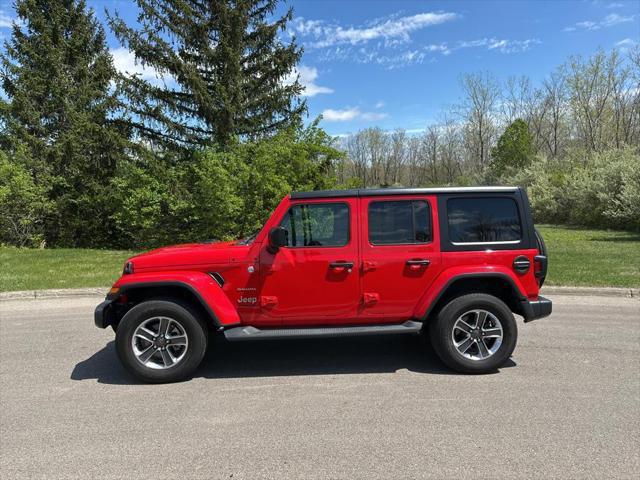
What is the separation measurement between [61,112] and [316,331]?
66.0 feet

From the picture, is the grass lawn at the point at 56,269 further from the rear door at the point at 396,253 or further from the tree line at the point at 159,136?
the rear door at the point at 396,253

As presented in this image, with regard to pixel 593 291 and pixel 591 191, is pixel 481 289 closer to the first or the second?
pixel 593 291

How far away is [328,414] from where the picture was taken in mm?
3699

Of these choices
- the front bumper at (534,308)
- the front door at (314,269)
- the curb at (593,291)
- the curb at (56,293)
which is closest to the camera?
the front door at (314,269)

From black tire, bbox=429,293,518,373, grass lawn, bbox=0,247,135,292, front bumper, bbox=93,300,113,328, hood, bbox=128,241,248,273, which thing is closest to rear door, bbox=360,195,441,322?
black tire, bbox=429,293,518,373

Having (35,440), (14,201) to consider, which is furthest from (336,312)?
(14,201)

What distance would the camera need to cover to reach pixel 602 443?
10.4 ft

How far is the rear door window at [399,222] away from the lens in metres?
4.55

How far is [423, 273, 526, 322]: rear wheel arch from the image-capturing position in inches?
177

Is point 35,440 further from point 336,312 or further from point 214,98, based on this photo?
point 214,98

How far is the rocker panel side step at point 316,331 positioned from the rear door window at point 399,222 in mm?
841

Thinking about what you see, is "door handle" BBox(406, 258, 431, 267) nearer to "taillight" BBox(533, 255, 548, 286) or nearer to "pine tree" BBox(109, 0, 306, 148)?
"taillight" BBox(533, 255, 548, 286)

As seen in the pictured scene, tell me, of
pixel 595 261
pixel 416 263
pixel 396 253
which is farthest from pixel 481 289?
pixel 595 261

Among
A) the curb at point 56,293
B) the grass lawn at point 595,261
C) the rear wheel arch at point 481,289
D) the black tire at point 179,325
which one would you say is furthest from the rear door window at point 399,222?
the curb at point 56,293
